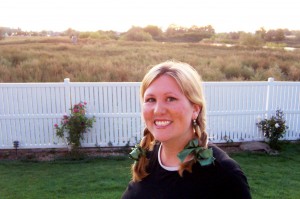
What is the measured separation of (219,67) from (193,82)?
14994mm

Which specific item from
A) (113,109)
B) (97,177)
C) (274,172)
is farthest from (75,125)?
(274,172)

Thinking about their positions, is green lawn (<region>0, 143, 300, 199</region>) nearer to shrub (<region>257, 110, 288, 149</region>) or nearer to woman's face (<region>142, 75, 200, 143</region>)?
shrub (<region>257, 110, 288, 149</region>)

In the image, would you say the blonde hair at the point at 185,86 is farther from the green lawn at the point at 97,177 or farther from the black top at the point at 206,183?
the green lawn at the point at 97,177

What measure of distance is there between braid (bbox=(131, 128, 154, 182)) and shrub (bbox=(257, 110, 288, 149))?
582 cm

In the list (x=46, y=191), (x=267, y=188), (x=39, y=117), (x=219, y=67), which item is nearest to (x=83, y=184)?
(x=46, y=191)

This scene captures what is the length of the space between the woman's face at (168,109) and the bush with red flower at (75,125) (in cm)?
525

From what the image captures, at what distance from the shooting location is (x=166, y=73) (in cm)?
168

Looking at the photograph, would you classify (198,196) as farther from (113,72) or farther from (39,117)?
(113,72)

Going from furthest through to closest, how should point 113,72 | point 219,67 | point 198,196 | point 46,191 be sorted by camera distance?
point 219,67 < point 113,72 < point 46,191 < point 198,196

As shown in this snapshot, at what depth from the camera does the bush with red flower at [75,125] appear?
6.77 metres

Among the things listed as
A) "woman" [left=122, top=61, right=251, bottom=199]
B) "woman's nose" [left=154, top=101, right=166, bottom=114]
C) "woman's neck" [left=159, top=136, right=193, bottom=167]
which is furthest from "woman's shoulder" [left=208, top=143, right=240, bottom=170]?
"woman's nose" [left=154, top=101, right=166, bottom=114]

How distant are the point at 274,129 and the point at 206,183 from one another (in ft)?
20.5

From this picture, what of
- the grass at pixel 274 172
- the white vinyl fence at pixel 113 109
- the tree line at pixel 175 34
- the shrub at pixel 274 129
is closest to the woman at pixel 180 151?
the grass at pixel 274 172

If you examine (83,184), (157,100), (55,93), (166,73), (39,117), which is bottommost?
(83,184)
